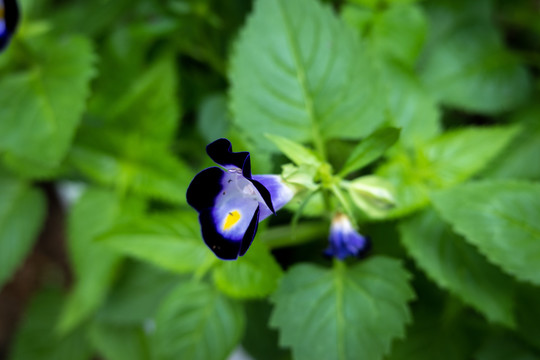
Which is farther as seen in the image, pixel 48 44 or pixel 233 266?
pixel 48 44

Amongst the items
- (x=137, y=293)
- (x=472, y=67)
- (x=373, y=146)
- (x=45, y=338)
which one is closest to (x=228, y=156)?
(x=373, y=146)

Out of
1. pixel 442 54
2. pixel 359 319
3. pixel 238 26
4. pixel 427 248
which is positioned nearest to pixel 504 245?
pixel 427 248

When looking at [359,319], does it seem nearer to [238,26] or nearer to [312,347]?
[312,347]

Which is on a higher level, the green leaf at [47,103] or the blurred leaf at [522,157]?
the blurred leaf at [522,157]

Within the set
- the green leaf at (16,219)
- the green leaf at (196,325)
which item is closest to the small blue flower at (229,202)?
the green leaf at (196,325)

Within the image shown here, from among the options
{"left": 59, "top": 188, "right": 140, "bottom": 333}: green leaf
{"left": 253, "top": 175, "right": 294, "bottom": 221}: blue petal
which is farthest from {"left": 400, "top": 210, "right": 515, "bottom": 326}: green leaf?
{"left": 59, "top": 188, "right": 140, "bottom": 333}: green leaf

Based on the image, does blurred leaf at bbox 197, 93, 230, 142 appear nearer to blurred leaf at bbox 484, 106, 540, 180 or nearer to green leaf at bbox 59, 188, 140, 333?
green leaf at bbox 59, 188, 140, 333

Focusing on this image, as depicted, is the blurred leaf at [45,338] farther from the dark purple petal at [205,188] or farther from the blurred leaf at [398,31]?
the blurred leaf at [398,31]

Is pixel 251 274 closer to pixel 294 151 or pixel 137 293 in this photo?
pixel 294 151
